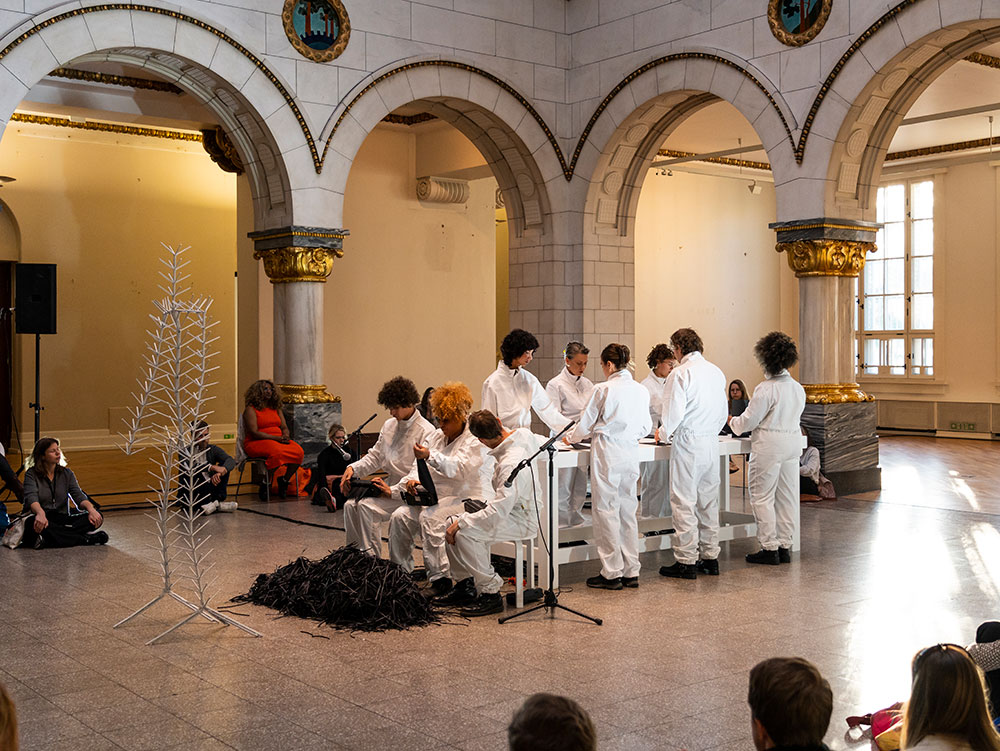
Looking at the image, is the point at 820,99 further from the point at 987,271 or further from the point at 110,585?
the point at 987,271

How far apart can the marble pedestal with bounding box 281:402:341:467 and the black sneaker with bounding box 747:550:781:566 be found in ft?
14.9

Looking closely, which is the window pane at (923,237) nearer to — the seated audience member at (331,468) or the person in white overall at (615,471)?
the seated audience member at (331,468)

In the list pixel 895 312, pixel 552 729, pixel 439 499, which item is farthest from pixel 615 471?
pixel 895 312

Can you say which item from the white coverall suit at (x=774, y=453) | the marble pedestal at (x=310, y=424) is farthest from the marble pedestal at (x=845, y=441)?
the marble pedestal at (x=310, y=424)

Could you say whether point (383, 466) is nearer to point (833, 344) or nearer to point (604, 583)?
point (604, 583)

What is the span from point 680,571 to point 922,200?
12024 millimetres

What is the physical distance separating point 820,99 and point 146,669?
713cm

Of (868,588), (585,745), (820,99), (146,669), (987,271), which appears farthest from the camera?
(987,271)

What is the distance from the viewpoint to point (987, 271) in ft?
53.0

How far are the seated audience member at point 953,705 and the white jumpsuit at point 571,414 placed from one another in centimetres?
566

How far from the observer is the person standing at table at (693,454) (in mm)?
6734

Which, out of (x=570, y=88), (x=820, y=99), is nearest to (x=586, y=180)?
(x=570, y=88)

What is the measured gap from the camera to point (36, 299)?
9.81 m

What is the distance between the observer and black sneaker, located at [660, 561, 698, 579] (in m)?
6.71
